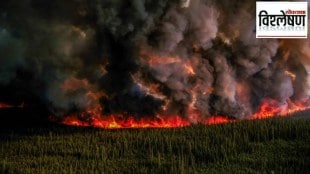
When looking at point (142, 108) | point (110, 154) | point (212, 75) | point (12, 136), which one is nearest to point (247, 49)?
point (212, 75)

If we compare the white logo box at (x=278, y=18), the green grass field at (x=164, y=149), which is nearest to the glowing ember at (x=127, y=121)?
the green grass field at (x=164, y=149)

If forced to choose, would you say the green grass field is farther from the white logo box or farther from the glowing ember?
the white logo box

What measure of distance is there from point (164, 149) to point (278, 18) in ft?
65.5

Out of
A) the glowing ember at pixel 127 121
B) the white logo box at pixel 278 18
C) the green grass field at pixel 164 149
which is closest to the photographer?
the green grass field at pixel 164 149

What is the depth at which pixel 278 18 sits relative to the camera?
235 feet

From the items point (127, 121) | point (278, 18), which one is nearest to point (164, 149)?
point (127, 121)

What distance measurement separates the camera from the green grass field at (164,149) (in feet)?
197

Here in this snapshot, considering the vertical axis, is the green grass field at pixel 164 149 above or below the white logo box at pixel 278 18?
below

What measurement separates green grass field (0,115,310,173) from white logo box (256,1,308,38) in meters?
11.0

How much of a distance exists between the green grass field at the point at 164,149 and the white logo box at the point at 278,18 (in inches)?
434

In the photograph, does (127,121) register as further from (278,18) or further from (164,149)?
(278,18)

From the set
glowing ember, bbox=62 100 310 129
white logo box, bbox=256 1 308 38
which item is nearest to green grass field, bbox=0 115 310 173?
glowing ember, bbox=62 100 310 129

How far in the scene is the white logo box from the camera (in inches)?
2844

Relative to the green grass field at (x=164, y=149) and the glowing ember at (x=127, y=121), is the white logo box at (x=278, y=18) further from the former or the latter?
the glowing ember at (x=127, y=121)
